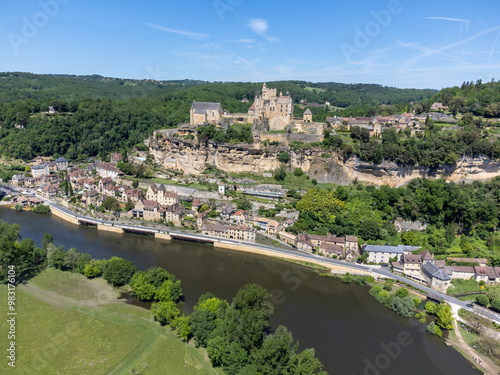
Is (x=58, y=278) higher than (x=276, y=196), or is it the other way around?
(x=276, y=196)

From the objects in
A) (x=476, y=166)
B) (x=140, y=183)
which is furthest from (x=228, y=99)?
(x=476, y=166)

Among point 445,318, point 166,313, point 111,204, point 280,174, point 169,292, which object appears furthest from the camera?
point 280,174

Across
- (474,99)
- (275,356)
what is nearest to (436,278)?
(275,356)

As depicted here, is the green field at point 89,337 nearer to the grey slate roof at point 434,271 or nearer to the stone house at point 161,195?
the stone house at point 161,195

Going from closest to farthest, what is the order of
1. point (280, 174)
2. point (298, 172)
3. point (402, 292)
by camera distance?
point (402, 292)
point (280, 174)
point (298, 172)

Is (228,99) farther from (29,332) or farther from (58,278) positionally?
(29,332)

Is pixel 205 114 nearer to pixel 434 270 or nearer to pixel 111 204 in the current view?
pixel 111 204
